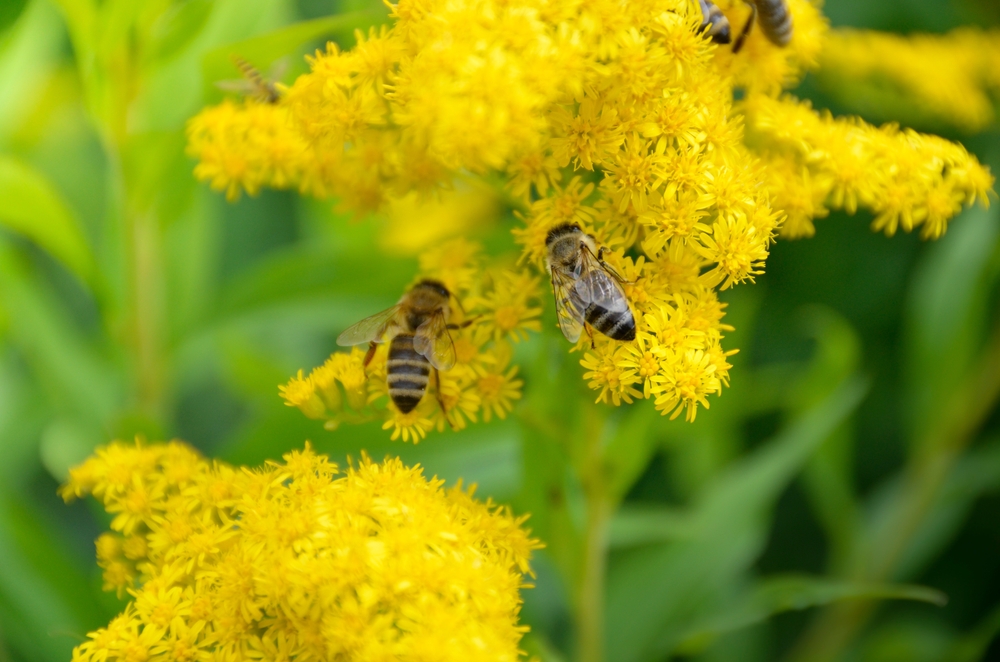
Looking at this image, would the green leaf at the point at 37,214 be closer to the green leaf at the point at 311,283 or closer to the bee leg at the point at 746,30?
A: the green leaf at the point at 311,283

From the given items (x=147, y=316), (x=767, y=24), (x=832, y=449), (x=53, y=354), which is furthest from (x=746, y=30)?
(x=53, y=354)

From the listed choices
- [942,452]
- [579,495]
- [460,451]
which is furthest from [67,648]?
[942,452]

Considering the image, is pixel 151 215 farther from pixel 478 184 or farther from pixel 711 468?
pixel 711 468

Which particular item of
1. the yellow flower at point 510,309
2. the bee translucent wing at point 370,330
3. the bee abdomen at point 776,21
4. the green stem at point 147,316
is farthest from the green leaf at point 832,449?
the green stem at point 147,316

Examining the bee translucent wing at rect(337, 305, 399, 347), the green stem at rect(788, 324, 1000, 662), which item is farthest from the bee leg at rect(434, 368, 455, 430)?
the green stem at rect(788, 324, 1000, 662)

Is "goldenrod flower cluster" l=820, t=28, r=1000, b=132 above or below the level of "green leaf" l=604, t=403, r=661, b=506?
above

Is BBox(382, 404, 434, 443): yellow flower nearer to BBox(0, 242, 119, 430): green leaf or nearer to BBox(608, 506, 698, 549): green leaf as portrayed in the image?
BBox(608, 506, 698, 549): green leaf
